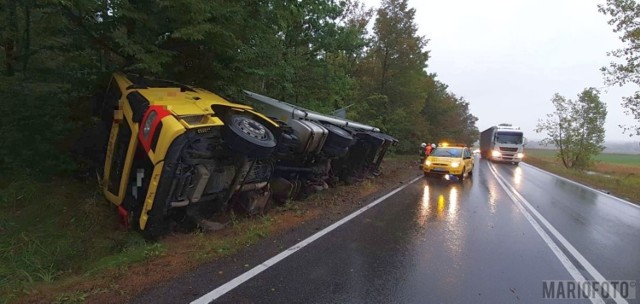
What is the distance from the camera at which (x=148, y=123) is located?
17.8ft

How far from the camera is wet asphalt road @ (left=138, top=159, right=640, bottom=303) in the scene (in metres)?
4.11

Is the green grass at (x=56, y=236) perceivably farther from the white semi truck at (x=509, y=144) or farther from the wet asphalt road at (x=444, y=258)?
the white semi truck at (x=509, y=144)

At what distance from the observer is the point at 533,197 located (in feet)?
41.6

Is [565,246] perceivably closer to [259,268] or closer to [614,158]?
[259,268]

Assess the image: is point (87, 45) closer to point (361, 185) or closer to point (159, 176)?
point (159, 176)

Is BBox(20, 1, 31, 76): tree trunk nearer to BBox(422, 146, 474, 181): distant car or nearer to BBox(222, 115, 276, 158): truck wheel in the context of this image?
BBox(222, 115, 276, 158): truck wheel

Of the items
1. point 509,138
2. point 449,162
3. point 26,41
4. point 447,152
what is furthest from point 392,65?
point 26,41

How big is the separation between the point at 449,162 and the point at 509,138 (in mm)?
20896

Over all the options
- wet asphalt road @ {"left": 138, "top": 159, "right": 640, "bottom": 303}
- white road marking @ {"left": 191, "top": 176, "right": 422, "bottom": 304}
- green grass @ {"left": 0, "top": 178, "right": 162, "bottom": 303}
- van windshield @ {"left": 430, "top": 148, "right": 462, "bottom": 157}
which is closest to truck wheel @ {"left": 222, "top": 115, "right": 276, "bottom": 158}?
white road marking @ {"left": 191, "top": 176, "right": 422, "bottom": 304}

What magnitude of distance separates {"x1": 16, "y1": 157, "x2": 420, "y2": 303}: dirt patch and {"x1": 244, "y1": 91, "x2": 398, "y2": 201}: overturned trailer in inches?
24.7

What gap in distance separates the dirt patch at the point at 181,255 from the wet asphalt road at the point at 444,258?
1.36 ft

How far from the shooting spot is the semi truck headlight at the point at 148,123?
5.37 m

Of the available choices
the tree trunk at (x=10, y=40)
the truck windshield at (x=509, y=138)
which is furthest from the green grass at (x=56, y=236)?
the truck windshield at (x=509, y=138)

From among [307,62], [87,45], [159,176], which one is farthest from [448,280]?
[307,62]
